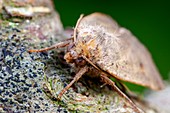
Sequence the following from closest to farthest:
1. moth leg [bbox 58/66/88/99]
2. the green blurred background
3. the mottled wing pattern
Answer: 1. moth leg [bbox 58/66/88/99]
2. the mottled wing pattern
3. the green blurred background

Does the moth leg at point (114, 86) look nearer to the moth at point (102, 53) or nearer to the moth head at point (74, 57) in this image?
the moth at point (102, 53)

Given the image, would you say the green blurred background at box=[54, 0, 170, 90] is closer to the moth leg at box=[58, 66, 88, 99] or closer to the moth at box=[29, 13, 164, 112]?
the moth at box=[29, 13, 164, 112]

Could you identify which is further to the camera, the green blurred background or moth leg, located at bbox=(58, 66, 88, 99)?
the green blurred background

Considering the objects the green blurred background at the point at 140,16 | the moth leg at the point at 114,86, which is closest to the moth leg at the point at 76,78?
the moth leg at the point at 114,86

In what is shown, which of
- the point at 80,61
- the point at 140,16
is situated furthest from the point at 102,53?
the point at 140,16

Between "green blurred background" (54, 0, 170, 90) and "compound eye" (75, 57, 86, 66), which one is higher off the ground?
"compound eye" (75, 57, 86, 66)

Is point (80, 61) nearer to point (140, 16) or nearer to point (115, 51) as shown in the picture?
point (115, 51)

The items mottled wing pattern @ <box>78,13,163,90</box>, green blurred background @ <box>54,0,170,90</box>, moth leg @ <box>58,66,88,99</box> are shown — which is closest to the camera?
moth leg @ <box>58,66,88,99</box>

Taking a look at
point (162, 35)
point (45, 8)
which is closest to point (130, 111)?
point (45, 8)

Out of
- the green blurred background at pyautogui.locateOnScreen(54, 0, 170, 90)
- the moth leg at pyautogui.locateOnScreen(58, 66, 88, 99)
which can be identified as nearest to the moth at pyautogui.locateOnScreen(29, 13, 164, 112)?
the moth leg at pyautogui.locateOnScreen(58, 66, 88, 99)

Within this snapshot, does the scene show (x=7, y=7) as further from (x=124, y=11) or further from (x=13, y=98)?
(x=124, y=11)
